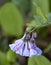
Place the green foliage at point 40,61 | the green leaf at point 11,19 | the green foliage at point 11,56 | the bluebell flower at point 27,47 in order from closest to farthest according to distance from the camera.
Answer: the bluebell flower at point 27,47, the green foliage at point 40,61, the green foliage at point 11,56, the green leaf at point 11,19

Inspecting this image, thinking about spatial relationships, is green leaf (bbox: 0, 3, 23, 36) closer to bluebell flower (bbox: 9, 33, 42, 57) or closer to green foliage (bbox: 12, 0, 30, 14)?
green foliage (bbox: 12, 0, 30, 14)

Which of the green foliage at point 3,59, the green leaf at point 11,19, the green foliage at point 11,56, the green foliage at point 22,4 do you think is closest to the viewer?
the green foliage at point 11,56

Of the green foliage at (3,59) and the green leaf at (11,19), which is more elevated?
the green leaf at (11,19)

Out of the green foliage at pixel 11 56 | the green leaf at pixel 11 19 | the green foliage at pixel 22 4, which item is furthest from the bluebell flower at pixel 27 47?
the green foliage at pixel 22 4

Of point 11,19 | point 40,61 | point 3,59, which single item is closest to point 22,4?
point 11,19

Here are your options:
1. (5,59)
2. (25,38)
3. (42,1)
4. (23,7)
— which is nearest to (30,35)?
(25,38)

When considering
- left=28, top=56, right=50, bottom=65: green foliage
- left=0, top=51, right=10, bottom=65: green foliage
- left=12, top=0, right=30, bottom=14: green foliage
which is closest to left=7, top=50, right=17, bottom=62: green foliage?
left=0, top=51, right=10, bottom=65: green foliage

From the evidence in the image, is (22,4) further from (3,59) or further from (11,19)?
(3,59)

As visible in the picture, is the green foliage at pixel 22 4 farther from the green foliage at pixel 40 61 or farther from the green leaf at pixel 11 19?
the green foliage at pixel 40 61
